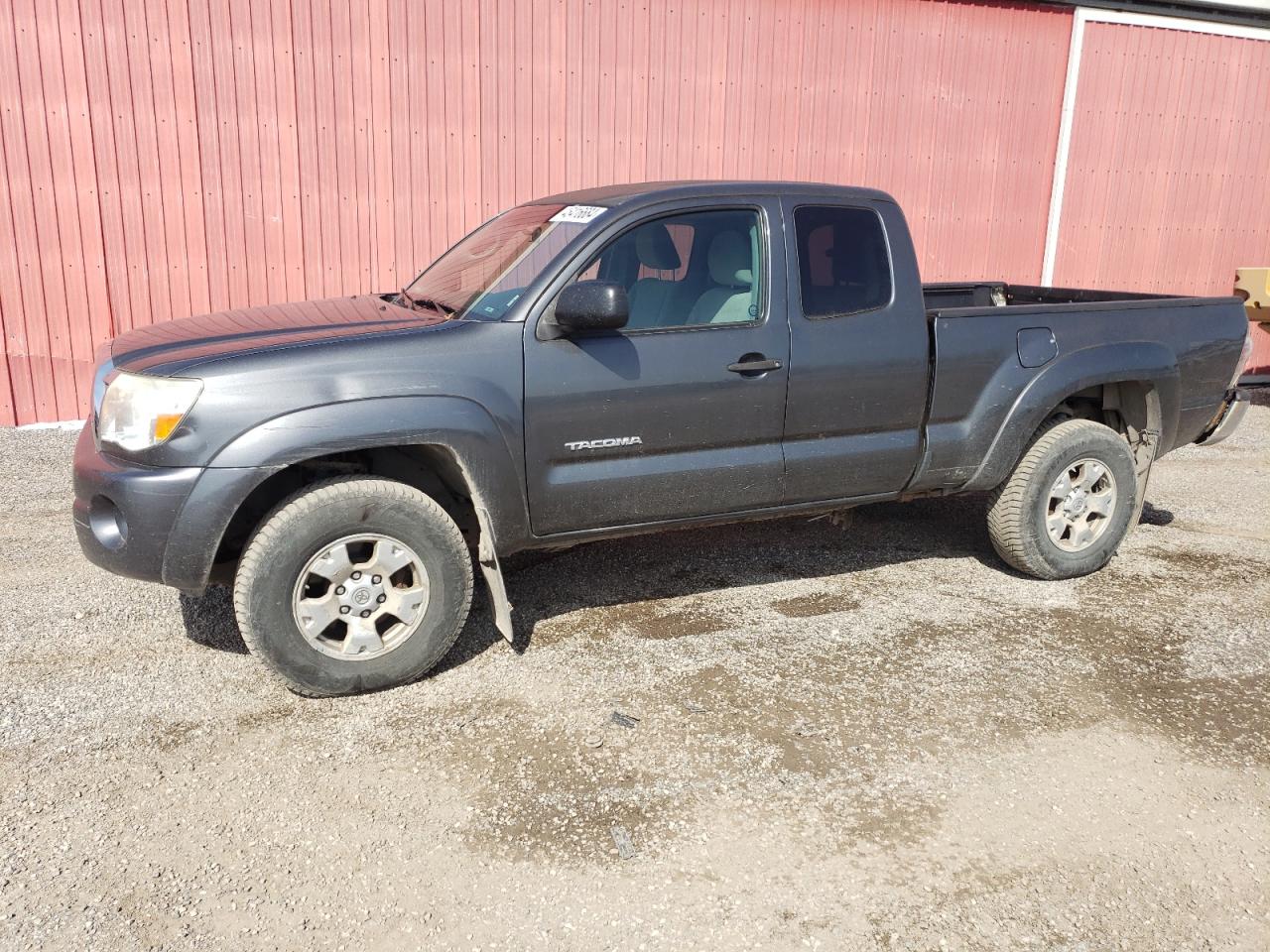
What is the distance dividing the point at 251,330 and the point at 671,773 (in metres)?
2.25

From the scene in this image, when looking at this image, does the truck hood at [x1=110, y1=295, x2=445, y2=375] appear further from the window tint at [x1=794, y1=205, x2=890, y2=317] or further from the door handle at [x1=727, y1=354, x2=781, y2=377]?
the window tint at [x1=794, y1=205, x2=890, y2=317]

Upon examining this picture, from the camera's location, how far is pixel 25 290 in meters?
7.47

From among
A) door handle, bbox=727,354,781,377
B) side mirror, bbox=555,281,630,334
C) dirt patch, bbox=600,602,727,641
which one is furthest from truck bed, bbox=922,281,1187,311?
side mirror, bbox=555,281,630,334

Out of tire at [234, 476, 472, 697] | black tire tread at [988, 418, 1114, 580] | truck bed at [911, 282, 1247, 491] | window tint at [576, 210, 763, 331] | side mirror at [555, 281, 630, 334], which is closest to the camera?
tire at [234, 476, 472, 697]

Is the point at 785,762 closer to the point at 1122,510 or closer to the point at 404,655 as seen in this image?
the point at 404,655

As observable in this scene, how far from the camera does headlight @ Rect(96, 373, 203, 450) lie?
3322 millimetres

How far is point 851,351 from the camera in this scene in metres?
4.19

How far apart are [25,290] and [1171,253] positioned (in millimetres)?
10557

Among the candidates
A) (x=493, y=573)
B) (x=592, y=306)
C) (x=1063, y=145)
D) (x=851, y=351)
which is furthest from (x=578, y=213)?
(x=1063, y=145)

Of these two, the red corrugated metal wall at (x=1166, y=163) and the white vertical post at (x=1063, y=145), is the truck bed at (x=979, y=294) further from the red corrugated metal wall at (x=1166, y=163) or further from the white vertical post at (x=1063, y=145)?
the red corrugated metal wall at (x=1166, y=163)

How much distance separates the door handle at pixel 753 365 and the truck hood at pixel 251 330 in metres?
1.17

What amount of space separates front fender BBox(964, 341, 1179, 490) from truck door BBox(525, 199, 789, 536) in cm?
113

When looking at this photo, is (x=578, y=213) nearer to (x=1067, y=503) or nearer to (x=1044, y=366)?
(x=1044, y=366)

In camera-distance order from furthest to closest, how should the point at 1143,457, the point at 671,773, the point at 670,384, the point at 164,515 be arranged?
the point at 1143,457 < the point at 670,384 < the point at 164,515 < the point at 671,773
